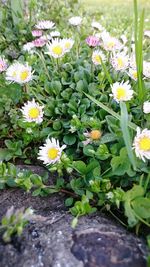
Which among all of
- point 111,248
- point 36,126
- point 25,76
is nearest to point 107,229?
point 111,248

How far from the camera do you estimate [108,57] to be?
80.6 inches

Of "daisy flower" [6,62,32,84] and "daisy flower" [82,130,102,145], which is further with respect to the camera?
"daisy flower" [6,62,32,84]

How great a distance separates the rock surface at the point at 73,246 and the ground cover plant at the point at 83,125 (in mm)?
58

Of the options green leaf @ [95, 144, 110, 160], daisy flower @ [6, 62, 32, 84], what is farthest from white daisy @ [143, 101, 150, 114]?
daisy flower @ [6, 62, 32, 84]

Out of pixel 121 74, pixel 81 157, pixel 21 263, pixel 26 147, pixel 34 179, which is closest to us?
pixel 21 263

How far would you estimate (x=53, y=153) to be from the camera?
1.57m

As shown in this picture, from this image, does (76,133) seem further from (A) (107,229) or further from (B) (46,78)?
(A) (107,229)

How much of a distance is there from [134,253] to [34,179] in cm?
43

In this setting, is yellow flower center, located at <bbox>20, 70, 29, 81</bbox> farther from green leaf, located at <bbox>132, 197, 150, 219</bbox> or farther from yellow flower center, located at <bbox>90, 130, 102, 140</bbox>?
green leaf, located at <bbox>132, 197, 150, 219</bbox>

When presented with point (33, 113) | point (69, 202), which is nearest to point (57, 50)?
point (33, 113)

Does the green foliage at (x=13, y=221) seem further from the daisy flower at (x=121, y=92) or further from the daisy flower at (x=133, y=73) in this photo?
the daisy flower at (x=133, y=73)

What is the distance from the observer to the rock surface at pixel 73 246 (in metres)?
1.31

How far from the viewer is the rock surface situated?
131cm

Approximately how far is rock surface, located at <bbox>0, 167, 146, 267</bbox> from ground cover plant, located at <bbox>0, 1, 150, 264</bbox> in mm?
58
